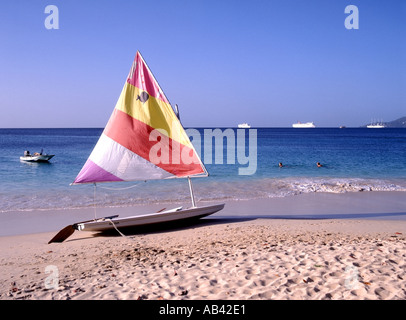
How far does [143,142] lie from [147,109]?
0.85 meters

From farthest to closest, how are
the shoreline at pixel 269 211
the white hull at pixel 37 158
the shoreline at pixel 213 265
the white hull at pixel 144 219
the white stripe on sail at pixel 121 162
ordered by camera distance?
the white hull at pixel 37 158
the shoreline at pixel 269 211
the white stripe on sail at pixel 121 162
the white hull at pixel 144 219
the shoreline at pixel 213 265

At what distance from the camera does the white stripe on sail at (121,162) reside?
8898mm

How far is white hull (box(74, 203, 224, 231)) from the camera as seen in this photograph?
8305mm

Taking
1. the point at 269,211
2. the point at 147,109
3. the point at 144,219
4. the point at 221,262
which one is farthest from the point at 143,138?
the point at 269,211

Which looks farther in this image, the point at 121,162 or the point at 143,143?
the point at 143,143

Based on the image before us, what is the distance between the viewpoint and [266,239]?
761cm

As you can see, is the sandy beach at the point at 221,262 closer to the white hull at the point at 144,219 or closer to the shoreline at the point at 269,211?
the white hull at the point at 144,219

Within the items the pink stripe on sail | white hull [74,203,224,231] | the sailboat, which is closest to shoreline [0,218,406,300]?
white hull [74,203,224,231]

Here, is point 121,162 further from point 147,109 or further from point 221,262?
point 221,262

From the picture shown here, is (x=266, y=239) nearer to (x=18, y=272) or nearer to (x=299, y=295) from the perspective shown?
(x=299, y=295)

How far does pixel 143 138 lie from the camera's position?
358 inches

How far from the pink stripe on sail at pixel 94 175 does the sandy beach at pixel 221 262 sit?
1.36 meters

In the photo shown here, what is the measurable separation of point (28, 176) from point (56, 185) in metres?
3.91

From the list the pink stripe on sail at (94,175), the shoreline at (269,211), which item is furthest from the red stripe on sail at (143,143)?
the shoreline at (269,211)
